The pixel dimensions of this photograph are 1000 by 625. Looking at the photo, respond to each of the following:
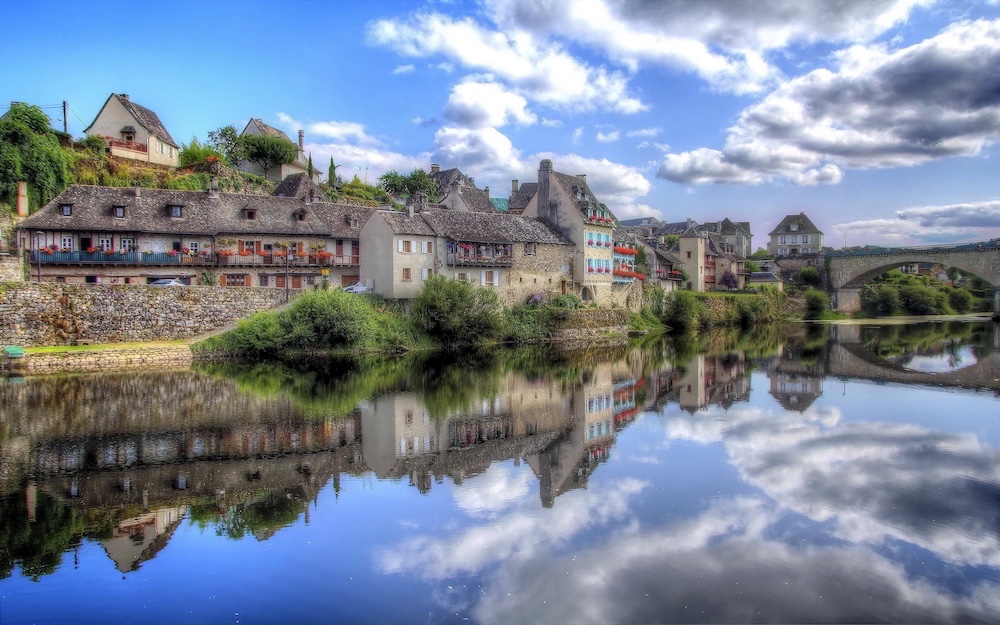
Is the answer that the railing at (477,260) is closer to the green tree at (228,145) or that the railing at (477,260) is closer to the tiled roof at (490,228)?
the tiled roof at (490,228)

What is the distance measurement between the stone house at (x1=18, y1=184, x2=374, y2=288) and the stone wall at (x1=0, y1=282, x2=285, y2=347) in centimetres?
531

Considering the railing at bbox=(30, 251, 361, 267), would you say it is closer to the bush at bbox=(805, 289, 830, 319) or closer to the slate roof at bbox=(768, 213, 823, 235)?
the bush at bbox=(805, 289, 830, 319)

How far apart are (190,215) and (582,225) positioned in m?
31.6

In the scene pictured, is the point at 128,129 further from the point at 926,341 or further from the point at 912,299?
the point at 912,299

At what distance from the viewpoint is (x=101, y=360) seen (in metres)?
37.4

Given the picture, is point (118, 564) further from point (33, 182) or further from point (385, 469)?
point (33, 182)

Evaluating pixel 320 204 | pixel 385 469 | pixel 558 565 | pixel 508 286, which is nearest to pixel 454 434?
pixel 385 469

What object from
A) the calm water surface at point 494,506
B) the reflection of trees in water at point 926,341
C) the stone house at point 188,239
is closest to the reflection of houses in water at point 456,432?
the calm water surface at point 494,506

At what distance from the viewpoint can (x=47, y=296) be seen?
3991 centimetres

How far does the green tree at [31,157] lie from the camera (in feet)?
150

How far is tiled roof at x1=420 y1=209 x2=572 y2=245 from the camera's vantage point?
53759mm

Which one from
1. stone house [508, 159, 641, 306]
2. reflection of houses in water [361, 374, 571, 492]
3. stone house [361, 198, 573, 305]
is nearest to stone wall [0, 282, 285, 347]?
stone house [361, 198, 573, 305]

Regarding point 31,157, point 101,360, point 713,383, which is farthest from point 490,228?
point 31,157

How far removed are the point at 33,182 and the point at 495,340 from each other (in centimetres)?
3478
